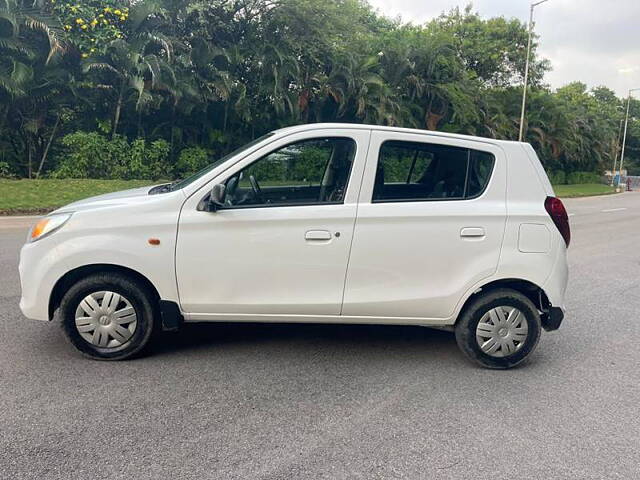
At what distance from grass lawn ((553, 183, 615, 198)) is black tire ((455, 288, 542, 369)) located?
28423 millimetres

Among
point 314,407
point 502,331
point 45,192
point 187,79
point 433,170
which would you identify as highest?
point 187,79

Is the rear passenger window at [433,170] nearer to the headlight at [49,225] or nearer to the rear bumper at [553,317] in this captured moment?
the rear bumper at [553,317]

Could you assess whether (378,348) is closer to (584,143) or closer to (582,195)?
(582,195)

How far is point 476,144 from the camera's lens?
4.01 meters

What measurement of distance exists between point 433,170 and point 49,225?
116 inches

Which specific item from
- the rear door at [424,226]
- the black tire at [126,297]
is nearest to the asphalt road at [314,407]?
the black tire at [126,297]

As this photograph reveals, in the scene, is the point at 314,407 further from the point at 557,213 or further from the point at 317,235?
the point at 557,213

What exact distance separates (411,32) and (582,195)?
1581cm

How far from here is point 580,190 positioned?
35344 mm

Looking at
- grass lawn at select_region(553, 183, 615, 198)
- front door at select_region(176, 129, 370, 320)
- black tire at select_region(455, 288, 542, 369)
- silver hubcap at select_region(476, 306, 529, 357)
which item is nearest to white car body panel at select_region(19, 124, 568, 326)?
front door at select_region(176, 129, 370, 320)

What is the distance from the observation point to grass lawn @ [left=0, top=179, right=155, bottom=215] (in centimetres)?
1267

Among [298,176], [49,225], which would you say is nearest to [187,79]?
[49,225]

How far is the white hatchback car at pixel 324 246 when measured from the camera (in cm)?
375

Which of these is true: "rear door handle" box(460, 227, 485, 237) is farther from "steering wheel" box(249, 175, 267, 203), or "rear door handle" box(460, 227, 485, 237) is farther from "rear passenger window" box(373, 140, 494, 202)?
"steering wheel" box(249, 175, 267, 203)
